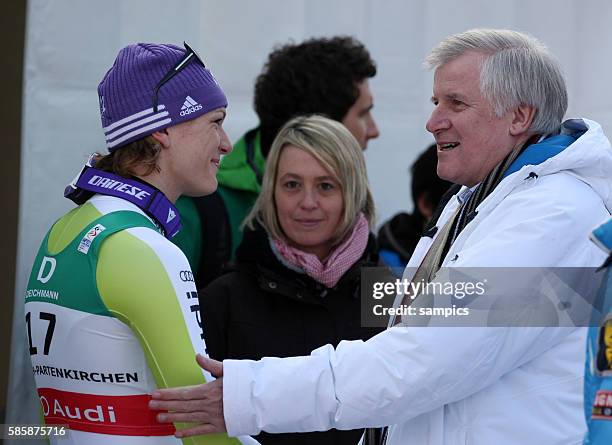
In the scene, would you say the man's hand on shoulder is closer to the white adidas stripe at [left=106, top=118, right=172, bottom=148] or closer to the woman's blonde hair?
the white adidas stripe at [left=106, top=118, right=172, bottom=148]

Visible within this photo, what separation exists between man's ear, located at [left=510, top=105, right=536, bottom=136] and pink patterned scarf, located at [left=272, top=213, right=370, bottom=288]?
981 mm

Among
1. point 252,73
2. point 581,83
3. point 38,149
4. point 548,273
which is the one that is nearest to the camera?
point 548,273

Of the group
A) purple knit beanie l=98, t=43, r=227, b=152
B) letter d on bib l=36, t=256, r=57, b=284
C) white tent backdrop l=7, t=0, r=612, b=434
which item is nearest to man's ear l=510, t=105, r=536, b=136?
purple knit beanie l=98, t=43, r=227, b=152

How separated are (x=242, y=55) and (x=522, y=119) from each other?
1.96 m

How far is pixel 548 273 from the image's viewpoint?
2248mm

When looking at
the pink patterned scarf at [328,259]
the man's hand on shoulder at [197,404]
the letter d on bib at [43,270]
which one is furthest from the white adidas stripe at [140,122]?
the pink patterned scarf at [328,259]

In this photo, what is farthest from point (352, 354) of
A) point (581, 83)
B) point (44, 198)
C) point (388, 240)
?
point (581, 83)

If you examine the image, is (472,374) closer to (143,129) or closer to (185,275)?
(185,275)

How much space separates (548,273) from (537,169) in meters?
0.26

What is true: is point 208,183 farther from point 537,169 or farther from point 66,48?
point 66,48

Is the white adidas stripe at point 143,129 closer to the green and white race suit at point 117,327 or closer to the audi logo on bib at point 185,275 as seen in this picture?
the green and white race suit at point 117,327

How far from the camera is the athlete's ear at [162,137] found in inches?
96.0

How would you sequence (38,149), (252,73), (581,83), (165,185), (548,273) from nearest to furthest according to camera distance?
(548,273)
(165,185)
(38,149)
(252,73)
(581,83)

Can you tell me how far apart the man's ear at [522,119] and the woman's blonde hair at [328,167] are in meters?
1.04
